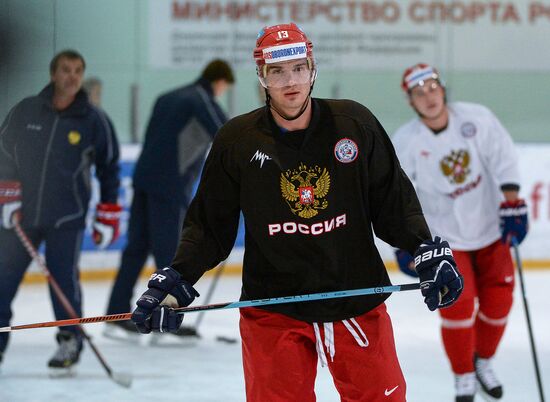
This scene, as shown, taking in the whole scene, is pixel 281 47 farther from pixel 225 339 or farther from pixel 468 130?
pixel 225 339

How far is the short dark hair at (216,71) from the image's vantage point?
16.9 feet

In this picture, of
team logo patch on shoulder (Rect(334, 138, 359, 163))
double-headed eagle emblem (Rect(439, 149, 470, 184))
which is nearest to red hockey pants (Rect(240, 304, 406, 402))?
team logo patch on shoulder (Rect(334, 138, 359, 163))

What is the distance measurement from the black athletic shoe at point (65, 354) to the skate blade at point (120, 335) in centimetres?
73

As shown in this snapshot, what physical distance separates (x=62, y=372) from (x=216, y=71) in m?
1.49

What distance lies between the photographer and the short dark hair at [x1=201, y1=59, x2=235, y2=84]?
5137 millimetres

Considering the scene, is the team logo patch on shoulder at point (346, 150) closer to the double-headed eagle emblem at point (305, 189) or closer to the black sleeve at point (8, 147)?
the double-headed eagle emblem at point (305, 189)

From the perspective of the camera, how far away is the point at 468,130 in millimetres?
3982

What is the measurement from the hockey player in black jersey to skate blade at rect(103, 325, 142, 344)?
9.03 ft

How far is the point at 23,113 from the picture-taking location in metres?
4.27

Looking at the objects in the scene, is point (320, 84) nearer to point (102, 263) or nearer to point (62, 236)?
point (102, 263)

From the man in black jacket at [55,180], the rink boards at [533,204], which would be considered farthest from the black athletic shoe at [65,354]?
the rink boards at [533,204]

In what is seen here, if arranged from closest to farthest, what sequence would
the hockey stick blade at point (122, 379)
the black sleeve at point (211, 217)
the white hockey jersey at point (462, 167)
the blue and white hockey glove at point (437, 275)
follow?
the blue and white hockey glove at point (437, 275)
the black sleeve at point (211, 217)
the white hockey jersey at point (462, 167)
the hockey stick blade at point (122, 379)

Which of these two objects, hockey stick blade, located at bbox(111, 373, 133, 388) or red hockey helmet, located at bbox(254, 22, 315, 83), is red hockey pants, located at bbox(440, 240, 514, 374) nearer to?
hockey stick blade, located at bbox(111, 373, 133, 388)

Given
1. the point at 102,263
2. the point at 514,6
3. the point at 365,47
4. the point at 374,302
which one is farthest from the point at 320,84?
the point at 374,302
